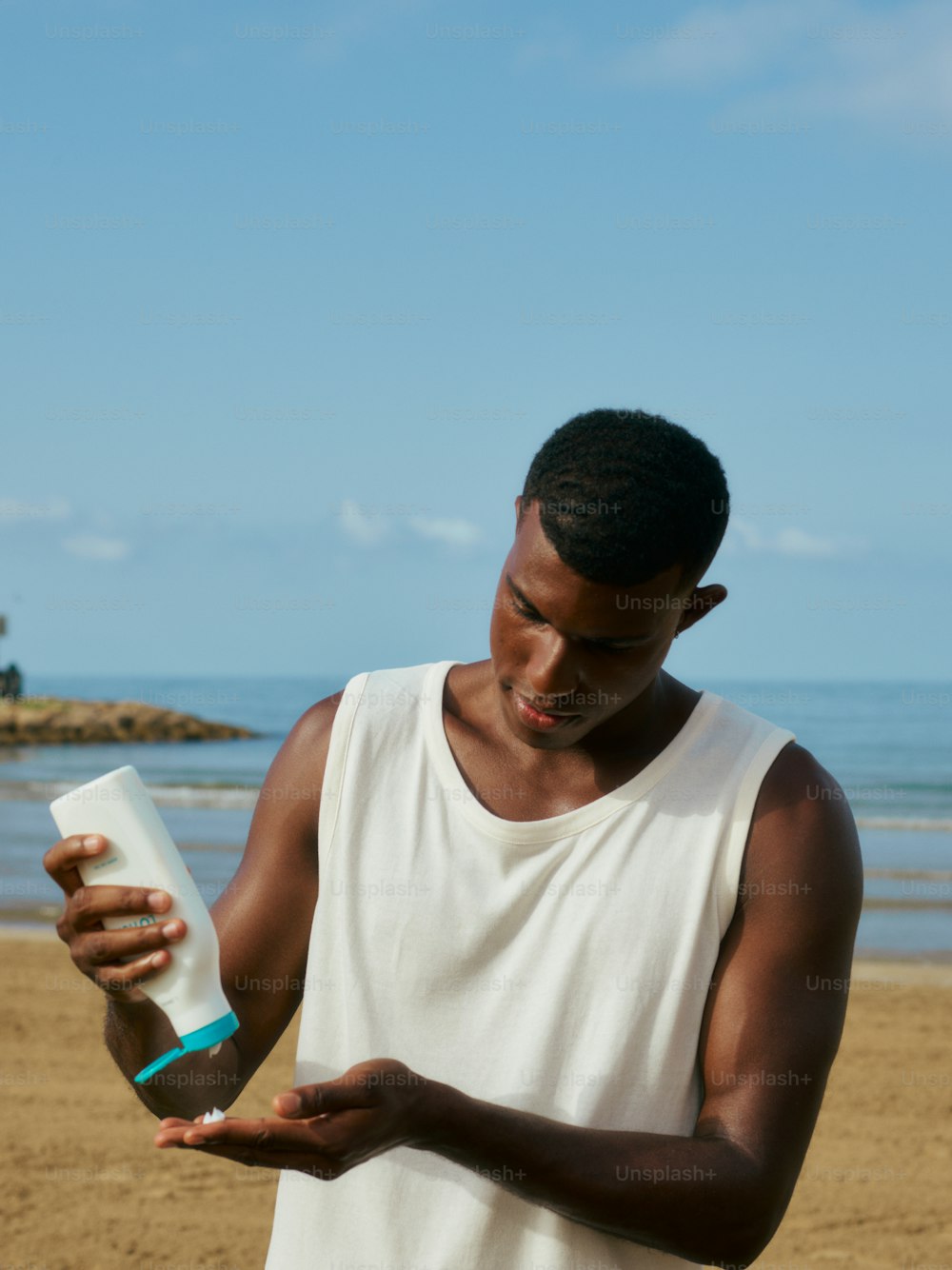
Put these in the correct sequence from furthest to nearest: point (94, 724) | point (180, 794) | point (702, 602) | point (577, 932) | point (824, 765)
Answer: point (94, 724), point (180, 794), point (824, 765), point (702, 602), point (577, 932)

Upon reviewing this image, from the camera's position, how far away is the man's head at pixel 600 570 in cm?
178

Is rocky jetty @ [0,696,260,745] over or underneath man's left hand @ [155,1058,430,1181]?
underneath

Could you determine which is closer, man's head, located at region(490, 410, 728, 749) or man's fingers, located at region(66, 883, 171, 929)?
man's fingers, located at region(66, 883, 171, 929)

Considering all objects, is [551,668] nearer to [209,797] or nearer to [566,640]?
[566,640]

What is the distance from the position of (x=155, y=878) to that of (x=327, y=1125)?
1.30 feet

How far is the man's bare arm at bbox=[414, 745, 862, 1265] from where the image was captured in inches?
64.0

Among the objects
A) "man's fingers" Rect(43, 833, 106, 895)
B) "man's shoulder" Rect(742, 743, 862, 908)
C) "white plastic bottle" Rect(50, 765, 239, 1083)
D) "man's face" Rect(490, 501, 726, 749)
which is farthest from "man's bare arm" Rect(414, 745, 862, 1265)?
"man's fingers" Rect(43, 833, 106, 895)

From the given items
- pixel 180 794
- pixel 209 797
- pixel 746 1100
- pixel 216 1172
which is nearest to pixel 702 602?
pixel 746 1100

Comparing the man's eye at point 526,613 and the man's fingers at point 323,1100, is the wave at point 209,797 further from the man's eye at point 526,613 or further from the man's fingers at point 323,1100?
the man's fingers at point 323,1100

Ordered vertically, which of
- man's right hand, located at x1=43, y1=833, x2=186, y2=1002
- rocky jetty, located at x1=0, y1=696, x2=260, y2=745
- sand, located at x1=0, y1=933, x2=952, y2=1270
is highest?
man's right hand, located at x1=43, y1=833, x2=186, y2=1002

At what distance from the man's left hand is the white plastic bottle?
21cm

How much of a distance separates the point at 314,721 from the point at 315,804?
0.12m

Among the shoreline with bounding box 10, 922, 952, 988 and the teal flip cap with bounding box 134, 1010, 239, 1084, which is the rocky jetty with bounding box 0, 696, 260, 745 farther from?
the teal flip cap with bounding box 134, 1010, 239, 1084

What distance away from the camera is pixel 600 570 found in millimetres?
1768
